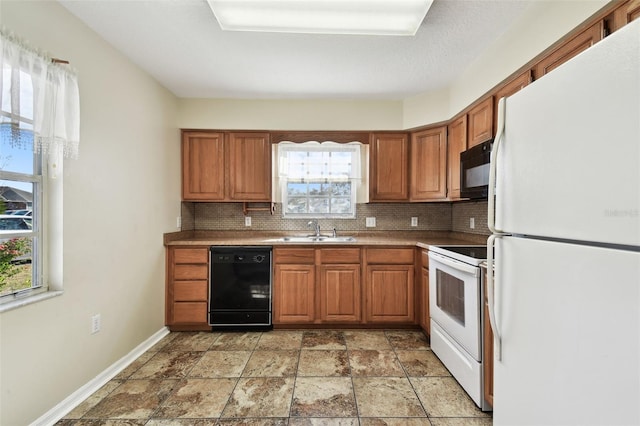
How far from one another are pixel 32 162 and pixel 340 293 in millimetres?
2478

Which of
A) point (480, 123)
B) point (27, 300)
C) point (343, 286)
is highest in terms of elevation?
point (480, 123)

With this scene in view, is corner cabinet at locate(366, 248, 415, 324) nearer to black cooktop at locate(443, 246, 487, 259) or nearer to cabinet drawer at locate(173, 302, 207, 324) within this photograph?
black cooktop at locate(443, 246, 487, 259)

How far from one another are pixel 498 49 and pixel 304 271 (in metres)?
2.43

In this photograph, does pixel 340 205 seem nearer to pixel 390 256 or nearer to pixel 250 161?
pixel 390 256

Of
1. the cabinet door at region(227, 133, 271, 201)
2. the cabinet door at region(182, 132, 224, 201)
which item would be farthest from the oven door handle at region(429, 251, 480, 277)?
the cabinet door at region(182, 132, 224, 201)

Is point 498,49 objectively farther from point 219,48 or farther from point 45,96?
point 45,96

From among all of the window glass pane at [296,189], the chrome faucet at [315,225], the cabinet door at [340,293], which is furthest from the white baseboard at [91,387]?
the window glass pane at [296,189]

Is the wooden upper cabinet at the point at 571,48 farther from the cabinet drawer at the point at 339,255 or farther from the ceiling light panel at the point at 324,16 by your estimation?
the cabinet drawer at the point at 339,255

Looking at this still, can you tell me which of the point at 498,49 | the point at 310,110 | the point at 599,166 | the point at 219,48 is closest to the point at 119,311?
the point at 219,48

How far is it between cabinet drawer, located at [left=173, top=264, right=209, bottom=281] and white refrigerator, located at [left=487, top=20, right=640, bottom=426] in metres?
2.57

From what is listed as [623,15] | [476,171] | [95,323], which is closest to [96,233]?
[95,323]

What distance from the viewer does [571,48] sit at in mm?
1490

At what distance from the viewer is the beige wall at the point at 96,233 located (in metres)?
1.50

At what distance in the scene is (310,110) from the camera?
3180 mm
